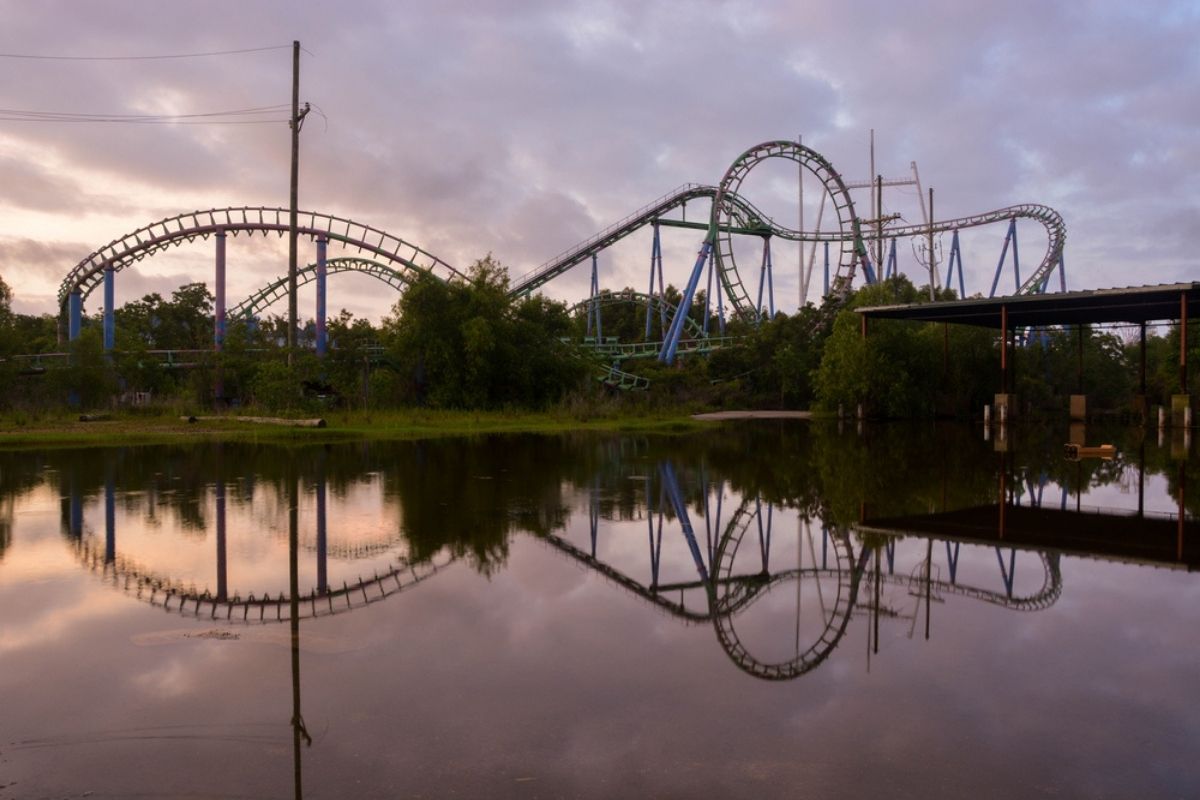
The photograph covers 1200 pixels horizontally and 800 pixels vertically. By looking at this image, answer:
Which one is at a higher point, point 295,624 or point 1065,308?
point 1065,308

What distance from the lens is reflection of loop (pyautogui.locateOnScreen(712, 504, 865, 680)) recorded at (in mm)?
4648

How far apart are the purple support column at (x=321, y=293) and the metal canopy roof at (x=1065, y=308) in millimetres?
23283

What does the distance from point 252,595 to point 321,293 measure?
118 feet

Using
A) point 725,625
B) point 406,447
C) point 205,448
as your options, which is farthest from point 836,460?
point 205,448

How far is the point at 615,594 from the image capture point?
640 cm

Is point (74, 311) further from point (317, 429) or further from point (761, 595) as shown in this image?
point (761, 595)

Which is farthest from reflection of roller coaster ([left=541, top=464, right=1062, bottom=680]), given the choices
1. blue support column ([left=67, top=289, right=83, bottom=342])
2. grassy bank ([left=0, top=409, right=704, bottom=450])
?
blue support column ([left=67, top=289, right=83, bottom=342])

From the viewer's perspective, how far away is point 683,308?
46.3 metres

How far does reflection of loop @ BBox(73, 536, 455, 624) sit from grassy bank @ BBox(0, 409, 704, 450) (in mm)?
14434

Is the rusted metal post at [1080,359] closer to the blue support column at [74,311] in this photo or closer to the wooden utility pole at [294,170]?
the wooden utility pole at [294,170]

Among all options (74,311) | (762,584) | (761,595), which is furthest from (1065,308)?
(74,311)

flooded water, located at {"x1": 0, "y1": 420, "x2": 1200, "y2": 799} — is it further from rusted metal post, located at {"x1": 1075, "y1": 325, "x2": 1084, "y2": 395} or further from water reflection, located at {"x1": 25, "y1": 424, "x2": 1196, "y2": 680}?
rusted metal post, located at {"x1": 1075, "y1": 325, "x2": 1084, "y2": 395}

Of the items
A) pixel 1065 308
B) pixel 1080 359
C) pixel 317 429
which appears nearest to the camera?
pixel 317 429

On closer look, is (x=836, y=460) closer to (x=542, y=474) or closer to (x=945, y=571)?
(x=542, y=474)
